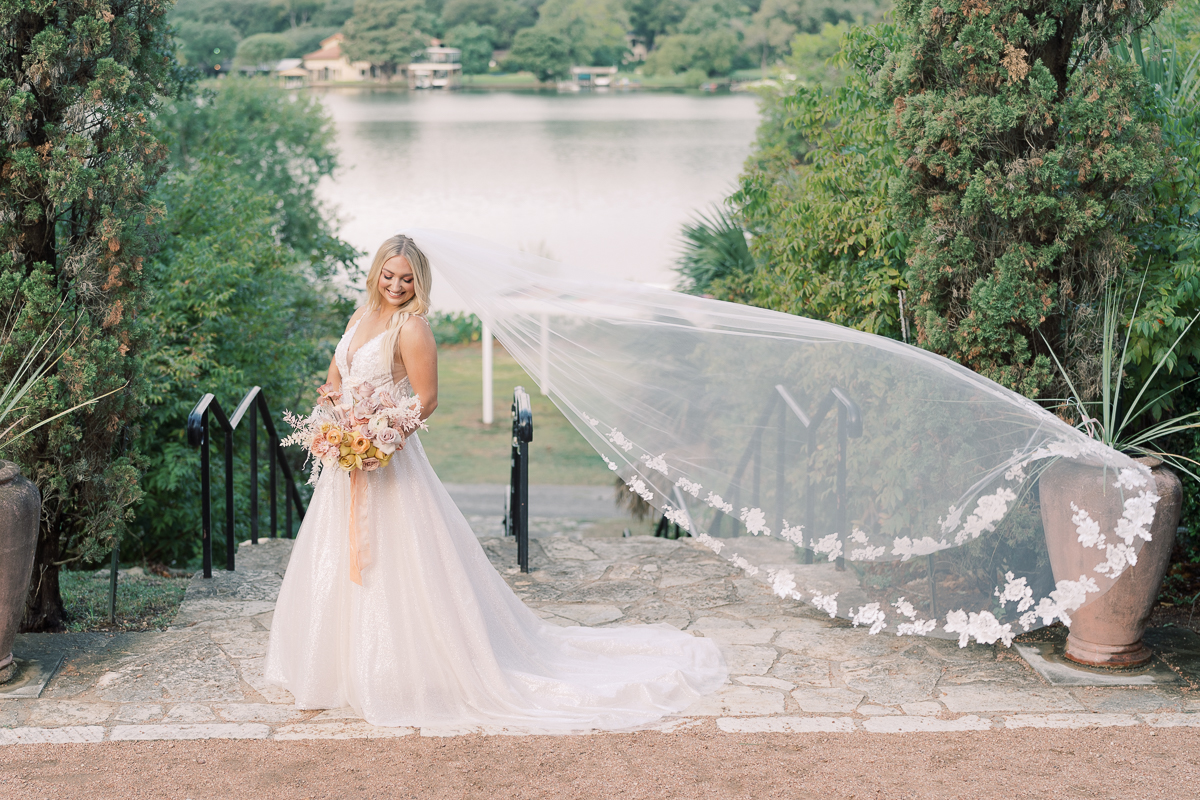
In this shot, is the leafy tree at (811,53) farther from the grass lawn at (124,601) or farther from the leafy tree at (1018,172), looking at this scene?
the grass lawn at (124,601)

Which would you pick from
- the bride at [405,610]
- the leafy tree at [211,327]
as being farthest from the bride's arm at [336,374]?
the leafy tree at [211,327]

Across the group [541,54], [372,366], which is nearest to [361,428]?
[372,366]

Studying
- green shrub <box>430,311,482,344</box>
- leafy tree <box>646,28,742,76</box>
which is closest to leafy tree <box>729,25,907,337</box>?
green shrub <box>430,311,482,344</box>

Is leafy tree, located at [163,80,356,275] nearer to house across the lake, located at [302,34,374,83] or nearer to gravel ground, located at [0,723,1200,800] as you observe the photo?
house across the lake, located at [302,34,374,83]

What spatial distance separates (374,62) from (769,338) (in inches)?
1284

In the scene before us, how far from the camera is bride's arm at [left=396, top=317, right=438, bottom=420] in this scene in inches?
168

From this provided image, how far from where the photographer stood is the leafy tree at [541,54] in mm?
35312

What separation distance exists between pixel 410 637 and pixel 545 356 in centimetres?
122

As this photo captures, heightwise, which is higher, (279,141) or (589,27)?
(589,27)

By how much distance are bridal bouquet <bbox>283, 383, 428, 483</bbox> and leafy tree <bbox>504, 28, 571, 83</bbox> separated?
108 ft

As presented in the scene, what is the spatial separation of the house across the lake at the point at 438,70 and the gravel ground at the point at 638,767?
3441cm

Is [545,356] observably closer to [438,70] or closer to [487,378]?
[487,378]

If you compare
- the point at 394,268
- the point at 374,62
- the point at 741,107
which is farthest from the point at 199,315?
the point at 741,107

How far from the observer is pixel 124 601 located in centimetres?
584
